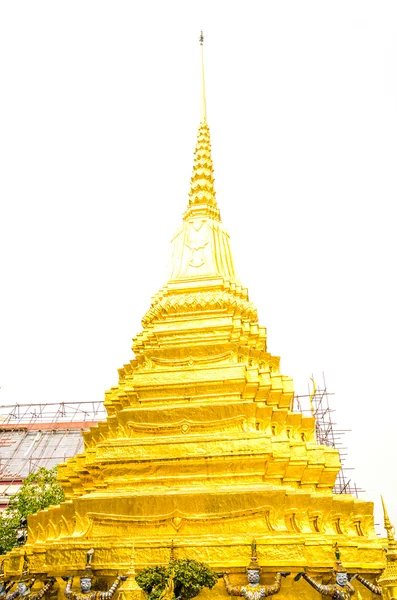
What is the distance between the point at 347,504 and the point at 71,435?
24.0 meters

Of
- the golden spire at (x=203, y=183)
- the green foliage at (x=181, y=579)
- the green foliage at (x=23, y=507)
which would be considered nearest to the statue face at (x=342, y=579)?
the green foliage at (x=181, y=579)

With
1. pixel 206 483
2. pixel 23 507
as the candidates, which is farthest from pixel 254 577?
pixel 23 507

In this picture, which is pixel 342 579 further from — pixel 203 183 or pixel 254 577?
pixel 203 183

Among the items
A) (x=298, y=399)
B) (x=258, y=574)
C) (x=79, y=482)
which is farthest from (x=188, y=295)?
(x=298, y=399)

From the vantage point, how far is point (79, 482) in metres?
11.6

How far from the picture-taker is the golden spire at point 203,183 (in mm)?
17578

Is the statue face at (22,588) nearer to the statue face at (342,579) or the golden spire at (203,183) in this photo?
the statue face at (342,579)

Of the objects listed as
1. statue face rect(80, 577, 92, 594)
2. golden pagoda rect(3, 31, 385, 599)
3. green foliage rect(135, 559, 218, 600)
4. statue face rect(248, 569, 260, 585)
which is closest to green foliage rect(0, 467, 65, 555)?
golden pagoda rect(3, 31, 385, 599)

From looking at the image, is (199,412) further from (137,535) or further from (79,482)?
(79,482)

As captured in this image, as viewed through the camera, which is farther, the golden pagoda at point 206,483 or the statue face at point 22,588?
the statue face at point 22,588

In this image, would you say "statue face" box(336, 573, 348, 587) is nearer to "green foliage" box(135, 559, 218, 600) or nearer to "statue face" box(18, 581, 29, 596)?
"green foliage" box(135, 559, 218, 600)

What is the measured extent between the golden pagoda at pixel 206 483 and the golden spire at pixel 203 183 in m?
5.82

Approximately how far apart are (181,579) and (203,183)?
554 inches

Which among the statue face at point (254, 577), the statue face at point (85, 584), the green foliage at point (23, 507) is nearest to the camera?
the statue face at point (254, 577)
